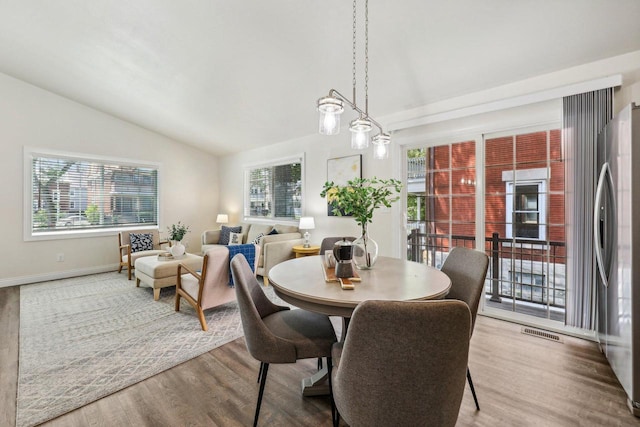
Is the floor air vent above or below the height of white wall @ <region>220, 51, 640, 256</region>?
below

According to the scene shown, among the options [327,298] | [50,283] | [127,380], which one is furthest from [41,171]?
[327,298]

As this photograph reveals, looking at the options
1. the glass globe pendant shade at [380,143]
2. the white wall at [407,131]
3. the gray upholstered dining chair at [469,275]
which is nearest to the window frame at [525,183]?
the white wall at [407,131]

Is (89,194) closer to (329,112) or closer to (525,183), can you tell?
(329,112)

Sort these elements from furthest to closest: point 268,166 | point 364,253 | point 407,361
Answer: point 268,166 → point 364,253 → point 407,361

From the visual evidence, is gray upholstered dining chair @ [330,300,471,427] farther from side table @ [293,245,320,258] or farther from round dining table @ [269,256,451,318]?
side table @ [293,245,320,258]

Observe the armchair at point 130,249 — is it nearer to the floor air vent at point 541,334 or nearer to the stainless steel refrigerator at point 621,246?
the floor air vent at point 541,334

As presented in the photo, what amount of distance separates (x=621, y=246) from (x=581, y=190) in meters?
0.87

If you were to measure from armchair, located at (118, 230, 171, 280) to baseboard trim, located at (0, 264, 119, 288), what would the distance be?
325mm

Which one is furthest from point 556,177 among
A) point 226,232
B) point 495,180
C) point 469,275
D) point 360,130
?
point 226,232

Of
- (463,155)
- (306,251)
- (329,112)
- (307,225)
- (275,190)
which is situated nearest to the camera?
(329,112)

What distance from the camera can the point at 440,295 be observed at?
1.37 m

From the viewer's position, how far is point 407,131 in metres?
3.60

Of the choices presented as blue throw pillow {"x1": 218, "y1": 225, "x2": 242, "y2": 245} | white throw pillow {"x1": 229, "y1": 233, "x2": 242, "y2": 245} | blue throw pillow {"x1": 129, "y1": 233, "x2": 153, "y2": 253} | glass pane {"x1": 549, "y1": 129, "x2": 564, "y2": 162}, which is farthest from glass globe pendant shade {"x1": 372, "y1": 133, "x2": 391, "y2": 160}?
blue throw pillow {"x1": 129, "y1": 233, "x2": 153, "y2": 253}

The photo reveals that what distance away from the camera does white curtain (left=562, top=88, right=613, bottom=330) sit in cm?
237
